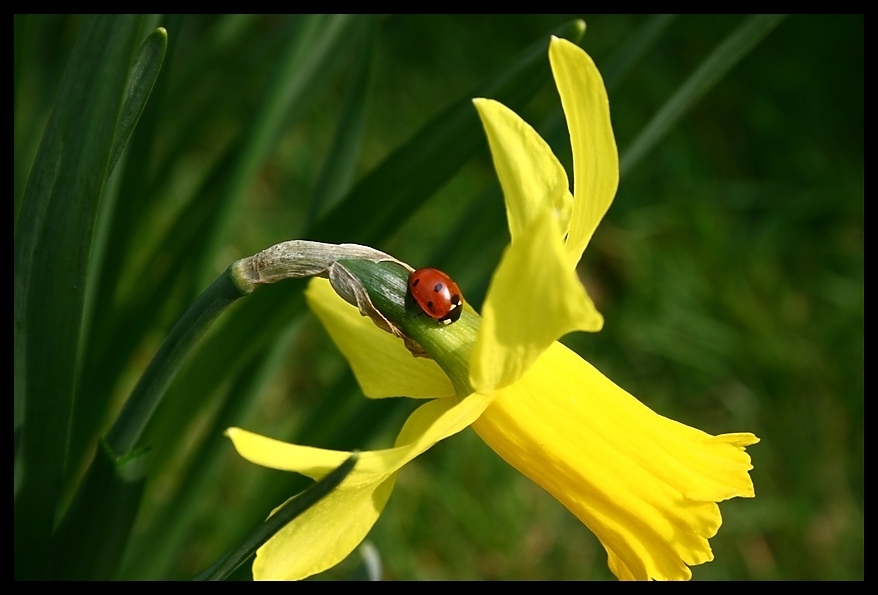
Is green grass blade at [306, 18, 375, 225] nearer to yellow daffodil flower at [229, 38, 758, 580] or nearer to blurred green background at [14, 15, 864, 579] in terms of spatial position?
blurred green background at [14, 15, 864, 579]

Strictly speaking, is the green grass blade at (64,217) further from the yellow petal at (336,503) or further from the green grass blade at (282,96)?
the green grass blade at (282,96)

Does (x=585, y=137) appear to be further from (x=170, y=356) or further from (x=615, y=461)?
(x=170, y=356)

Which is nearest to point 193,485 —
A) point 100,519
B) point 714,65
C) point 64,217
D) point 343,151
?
point 100,519

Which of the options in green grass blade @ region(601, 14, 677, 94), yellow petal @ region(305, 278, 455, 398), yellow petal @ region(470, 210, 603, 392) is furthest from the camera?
green grass blade @ region(601, 14, 677, 94)

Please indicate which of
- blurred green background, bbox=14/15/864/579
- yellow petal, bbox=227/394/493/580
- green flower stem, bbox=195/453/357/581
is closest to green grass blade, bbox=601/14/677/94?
blurred green background, bbox=14/15/864/579

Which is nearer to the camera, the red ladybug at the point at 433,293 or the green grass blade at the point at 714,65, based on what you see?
the red ladybug at the point at 433,293

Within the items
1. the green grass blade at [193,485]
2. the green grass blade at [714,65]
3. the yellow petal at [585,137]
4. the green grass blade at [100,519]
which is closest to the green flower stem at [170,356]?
the green grass blade at [100,519]
